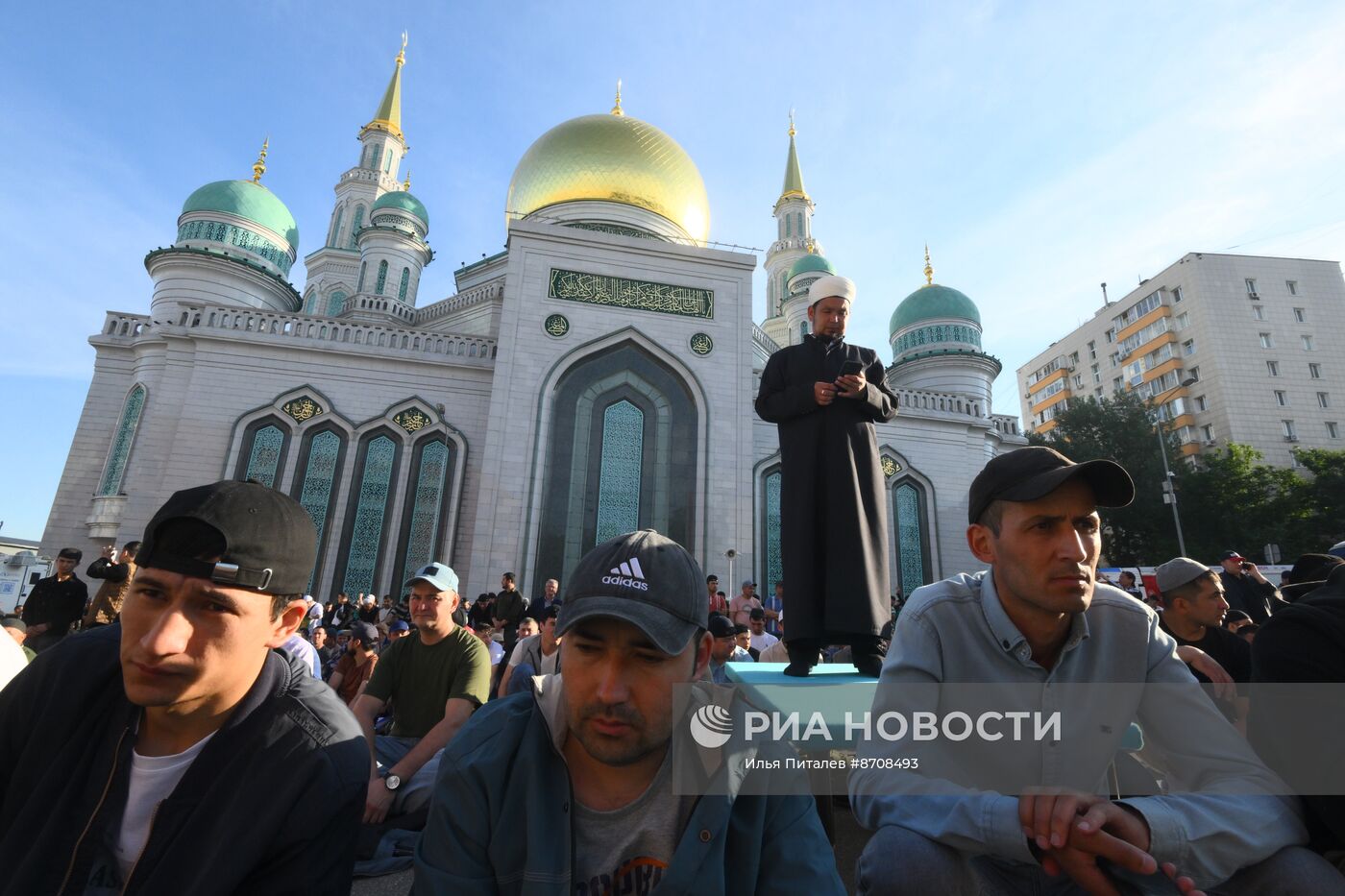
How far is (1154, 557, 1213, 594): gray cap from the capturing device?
3.16m

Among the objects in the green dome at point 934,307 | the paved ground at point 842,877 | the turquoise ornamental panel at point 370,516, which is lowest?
the paved ground at point 842,877

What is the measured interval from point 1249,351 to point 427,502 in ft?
106

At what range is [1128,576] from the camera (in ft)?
31.6

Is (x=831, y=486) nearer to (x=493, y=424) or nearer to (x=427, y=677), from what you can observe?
(x=427, y=677)

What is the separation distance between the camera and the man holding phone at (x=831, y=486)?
283 cm

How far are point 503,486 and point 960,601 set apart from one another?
1173 centimetres

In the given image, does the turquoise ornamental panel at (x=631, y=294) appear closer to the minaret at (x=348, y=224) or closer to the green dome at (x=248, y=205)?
the green dome at (x=248, y=205)

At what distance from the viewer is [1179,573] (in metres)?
3.20

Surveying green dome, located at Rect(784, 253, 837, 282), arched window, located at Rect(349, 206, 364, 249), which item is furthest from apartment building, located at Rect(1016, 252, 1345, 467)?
arched window, located at Rect(349, 206, 364, 249)

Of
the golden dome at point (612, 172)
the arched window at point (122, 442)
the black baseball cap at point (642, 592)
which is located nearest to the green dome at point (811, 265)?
the golden dome at point (612, 172)

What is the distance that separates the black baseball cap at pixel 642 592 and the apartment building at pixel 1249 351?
28.9 meters

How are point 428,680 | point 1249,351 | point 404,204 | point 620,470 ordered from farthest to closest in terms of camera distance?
1. point 1249,351
2. point 404,204
3. point 620,470
4. point 428,680

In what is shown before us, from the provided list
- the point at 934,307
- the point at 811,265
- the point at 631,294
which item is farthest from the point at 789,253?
the point at 631,294

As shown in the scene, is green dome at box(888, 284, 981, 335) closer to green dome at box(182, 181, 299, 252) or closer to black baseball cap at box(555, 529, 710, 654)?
green dome at box(182, 181, 299, 252)
